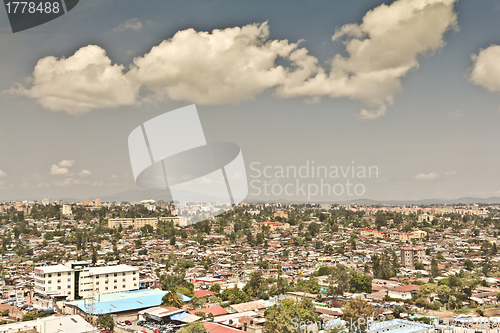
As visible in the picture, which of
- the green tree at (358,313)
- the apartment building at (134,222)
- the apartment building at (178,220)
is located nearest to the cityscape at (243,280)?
the green tree at (358,313)

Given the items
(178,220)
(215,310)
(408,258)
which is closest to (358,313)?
(215,310)

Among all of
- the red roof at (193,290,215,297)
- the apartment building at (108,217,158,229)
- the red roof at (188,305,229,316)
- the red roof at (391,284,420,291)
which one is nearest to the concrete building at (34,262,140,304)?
the red roof at (193,290,215,297)

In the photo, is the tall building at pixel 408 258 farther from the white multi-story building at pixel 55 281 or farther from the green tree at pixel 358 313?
the white multi-story building at pixel 55 281

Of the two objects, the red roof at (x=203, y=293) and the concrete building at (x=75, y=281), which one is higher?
the concrete building at (x=75, y=281)

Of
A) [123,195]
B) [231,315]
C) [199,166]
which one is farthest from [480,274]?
[123,195]

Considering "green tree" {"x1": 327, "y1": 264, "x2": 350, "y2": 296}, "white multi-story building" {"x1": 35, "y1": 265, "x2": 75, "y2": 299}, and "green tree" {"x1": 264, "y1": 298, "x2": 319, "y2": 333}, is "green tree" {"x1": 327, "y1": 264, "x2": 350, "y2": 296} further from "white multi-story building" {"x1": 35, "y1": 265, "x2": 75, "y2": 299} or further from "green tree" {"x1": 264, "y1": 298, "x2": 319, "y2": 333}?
"white multi-story building" {"x1": 35, "y1": 265, "x2": 75, "y2": 299}

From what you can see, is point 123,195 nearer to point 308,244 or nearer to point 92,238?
point 92,238
